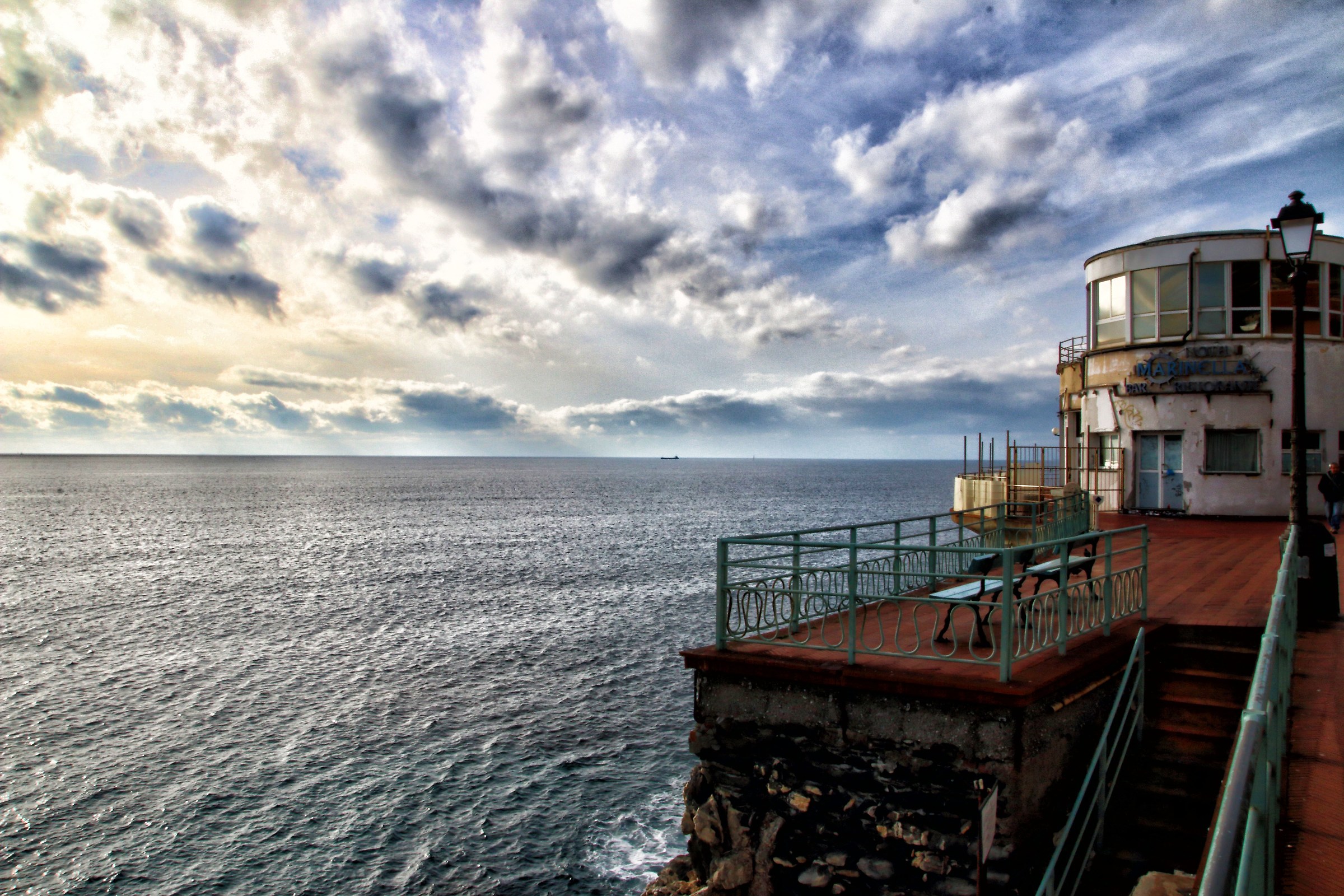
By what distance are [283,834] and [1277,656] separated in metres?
16.7

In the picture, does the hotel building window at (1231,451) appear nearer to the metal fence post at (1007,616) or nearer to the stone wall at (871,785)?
the stone wall at (871,785)

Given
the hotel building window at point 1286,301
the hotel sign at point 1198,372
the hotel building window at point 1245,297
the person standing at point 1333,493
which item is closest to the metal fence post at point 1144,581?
the person standing at point 1333,493

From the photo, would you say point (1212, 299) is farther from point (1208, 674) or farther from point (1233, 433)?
point (1208, 674)

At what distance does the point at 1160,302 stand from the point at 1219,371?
8.80 ft

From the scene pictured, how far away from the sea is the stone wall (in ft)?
22.2

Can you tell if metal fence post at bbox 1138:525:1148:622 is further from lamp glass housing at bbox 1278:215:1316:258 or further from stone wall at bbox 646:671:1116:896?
lamp glass housing at bbox 1278:215:1316:258

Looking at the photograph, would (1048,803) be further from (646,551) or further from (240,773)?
(646,551)

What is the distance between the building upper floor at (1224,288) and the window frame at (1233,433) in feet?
8.79

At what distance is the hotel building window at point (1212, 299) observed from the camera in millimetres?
22594

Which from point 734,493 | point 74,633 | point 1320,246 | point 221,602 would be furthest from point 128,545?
point 734,493

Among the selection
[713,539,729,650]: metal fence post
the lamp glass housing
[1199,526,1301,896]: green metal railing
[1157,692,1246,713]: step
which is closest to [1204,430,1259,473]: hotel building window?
the lamp glass housing

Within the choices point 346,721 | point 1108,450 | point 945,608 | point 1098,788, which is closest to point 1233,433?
point 1108,450

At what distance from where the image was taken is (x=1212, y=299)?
897 inches

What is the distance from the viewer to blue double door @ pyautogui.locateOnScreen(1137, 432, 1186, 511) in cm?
2352
